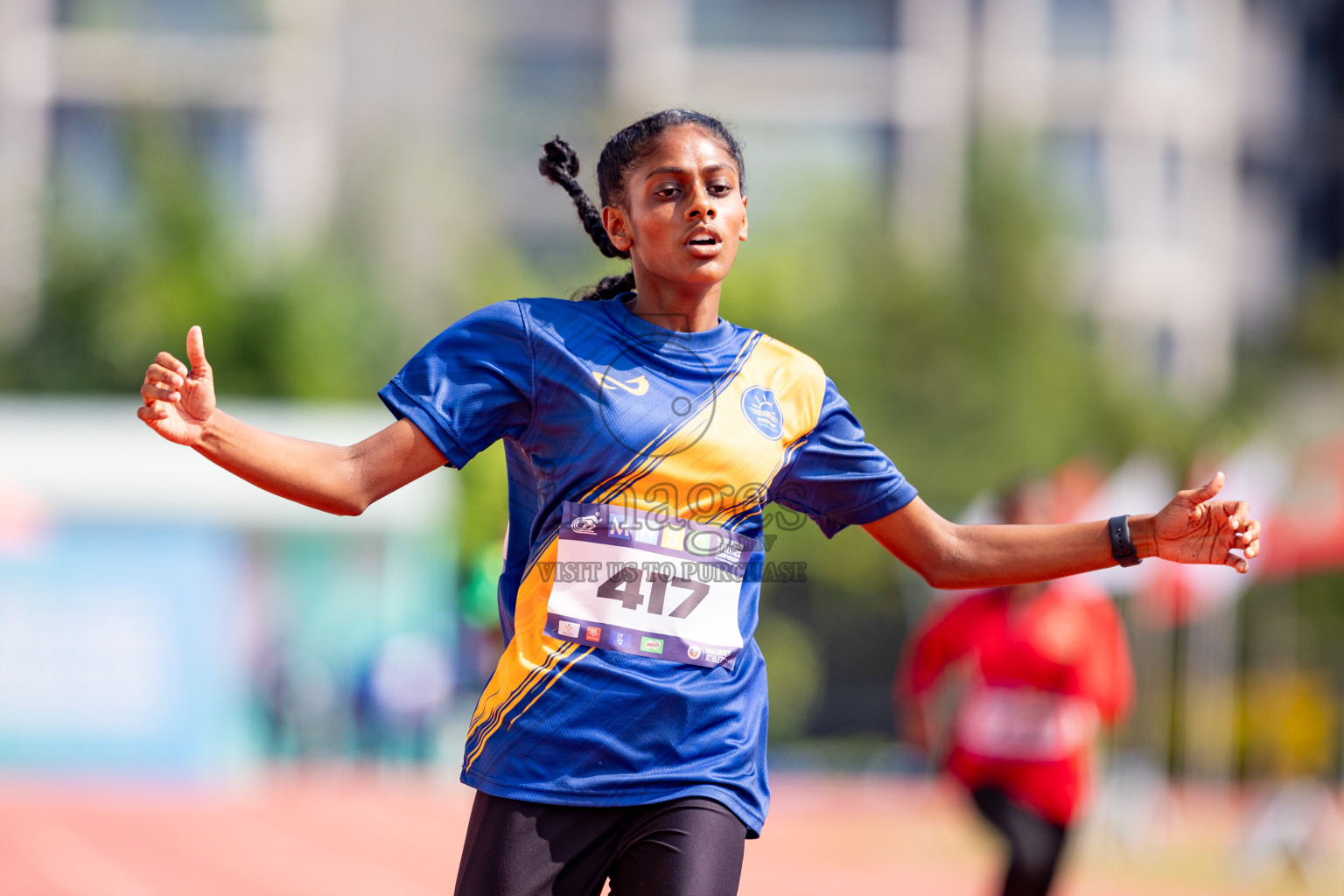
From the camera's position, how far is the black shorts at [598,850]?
2.54 metres

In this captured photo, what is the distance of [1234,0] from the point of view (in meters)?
37.2

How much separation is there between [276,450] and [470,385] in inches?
13.4

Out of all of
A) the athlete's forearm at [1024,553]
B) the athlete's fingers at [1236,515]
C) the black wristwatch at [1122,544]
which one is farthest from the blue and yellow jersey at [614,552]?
the athlete's fingers at [1236,515]

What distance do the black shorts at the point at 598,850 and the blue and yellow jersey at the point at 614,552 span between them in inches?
1.4

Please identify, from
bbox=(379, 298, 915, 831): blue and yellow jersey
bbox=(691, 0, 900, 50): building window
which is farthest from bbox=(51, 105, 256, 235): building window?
bbox=(379, 298, 915, 831): blue and yellow jersey

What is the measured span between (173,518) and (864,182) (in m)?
20.5

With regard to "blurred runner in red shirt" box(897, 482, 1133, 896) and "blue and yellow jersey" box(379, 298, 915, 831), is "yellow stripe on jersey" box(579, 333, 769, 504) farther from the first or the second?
"blurred runner in red shirt" box(897, 482, 1133, 896)

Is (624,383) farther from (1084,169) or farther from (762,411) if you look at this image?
(1084,169)

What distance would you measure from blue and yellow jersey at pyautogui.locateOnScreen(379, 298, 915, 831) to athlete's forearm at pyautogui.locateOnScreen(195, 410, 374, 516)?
14 centimetres

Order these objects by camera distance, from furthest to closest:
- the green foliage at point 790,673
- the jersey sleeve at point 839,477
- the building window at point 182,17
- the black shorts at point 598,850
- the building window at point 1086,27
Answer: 1. the building window at point 1086,27
2. the building window at point 182,17
3. the green foliage at point 790,673
4. the jersey sleeve at point 839,477
5. the black shorts at point 598,850

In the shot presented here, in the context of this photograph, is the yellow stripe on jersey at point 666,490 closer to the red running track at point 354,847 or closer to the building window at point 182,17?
the red running track at point 354,847

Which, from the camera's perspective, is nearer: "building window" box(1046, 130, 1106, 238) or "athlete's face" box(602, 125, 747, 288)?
"athlete's face" box(602, 125, 747, 288)

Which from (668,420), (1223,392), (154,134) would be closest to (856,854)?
(668,420)

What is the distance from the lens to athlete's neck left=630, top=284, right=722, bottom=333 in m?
2.84
